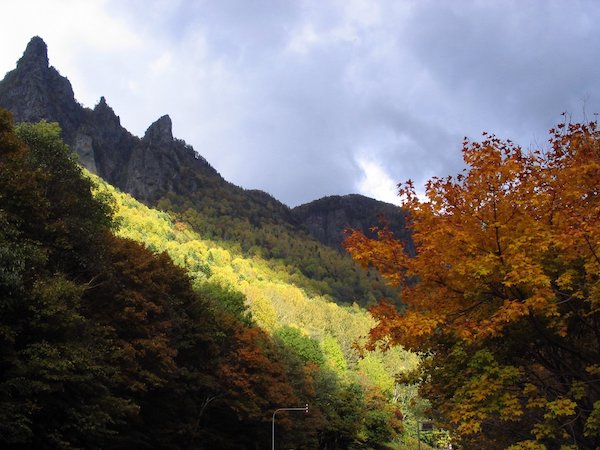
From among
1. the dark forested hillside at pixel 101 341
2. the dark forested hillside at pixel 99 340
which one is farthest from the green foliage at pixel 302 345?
the dark forested hillside at pixel 99 340

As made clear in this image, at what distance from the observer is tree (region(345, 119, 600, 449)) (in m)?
9.79

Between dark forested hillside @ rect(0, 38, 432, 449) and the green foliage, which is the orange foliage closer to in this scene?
dark forested hillside @ rect(0, 38, 432, 449)

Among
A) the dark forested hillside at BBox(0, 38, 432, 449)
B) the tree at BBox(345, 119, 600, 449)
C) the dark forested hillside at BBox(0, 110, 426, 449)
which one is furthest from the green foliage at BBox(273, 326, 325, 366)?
the tree at BBox(345, 119, 600, 449)

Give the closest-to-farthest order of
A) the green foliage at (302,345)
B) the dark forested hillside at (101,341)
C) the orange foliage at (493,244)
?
the orange foliage at (493,244) < the dark forested hillside at (101,341) < the green foliage at (302,345)

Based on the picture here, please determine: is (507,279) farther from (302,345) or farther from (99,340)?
(302,345)

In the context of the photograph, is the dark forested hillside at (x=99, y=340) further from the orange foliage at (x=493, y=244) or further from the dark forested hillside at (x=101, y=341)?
the orange foliage at (x=493, y=244)

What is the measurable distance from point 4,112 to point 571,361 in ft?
65.5

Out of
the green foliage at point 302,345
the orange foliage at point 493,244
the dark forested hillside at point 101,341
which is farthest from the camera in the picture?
the green foliage at point 302,345

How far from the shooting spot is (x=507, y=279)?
9.98 meters

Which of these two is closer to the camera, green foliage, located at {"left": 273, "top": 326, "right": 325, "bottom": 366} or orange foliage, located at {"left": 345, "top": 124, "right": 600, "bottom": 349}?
orange foliage, located at {"left": 345, "top": 124, "right": 600, "bottom": 349}

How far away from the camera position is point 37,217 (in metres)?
20.9

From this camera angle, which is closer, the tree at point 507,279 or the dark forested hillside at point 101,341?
the tree at point 507,279

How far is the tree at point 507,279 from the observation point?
32.1 ft

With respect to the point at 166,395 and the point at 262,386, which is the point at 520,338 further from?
the point at 262,386
